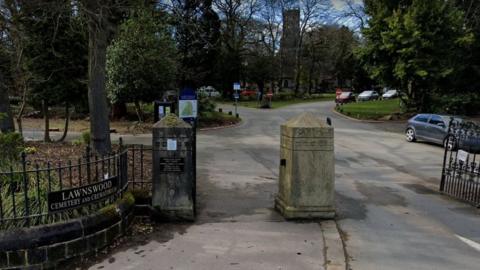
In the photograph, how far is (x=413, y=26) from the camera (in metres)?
28.8

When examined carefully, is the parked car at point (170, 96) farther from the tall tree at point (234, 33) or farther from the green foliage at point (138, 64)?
the tall tree at point (234, 33)

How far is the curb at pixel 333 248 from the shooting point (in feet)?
17.0

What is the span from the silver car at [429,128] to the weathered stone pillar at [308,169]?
50.4 feet

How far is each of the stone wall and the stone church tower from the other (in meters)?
59.6

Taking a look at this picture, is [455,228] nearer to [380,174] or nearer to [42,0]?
[380,174]

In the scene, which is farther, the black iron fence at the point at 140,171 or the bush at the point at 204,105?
the bush at the point at 204,105

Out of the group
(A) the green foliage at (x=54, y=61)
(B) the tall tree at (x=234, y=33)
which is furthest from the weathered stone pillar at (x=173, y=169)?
(B) the tall tree at (x=234, y=33)

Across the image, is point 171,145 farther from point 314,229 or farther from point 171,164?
point 314,229

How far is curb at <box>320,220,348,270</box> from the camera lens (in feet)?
17.0

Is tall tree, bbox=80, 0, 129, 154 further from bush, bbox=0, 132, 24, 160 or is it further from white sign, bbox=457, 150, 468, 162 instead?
white sign, bbox=457, 150, 468, 162

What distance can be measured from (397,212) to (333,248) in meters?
2.77

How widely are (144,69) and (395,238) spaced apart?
65.4 feet

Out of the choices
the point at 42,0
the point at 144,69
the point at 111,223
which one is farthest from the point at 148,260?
the point at 144,69

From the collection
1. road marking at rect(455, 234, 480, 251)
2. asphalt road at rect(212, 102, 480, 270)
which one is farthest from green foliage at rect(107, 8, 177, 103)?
road marking at rect(455, 234, 480, 251)
